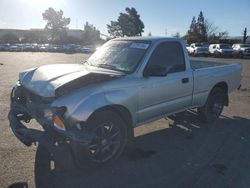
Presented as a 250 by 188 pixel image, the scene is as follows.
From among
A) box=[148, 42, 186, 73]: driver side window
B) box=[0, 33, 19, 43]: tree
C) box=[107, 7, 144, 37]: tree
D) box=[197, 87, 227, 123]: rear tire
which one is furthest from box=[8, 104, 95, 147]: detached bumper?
box=[0, 33, 19, 43]: tree

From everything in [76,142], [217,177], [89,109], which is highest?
[89,109]

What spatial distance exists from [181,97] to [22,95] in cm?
289


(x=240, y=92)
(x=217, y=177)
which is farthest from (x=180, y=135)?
(x=240, y=92)

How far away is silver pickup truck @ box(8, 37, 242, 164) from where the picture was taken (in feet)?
13.6

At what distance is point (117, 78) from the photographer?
15.6 feet

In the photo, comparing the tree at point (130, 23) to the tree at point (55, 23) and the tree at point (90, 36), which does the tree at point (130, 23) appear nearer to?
the tree at point (90, 36)

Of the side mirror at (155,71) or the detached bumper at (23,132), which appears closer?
the detached bumper at (23,132)

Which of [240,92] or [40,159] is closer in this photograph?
[40,159]

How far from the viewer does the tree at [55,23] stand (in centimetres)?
9494

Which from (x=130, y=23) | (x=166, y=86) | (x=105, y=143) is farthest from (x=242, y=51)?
(x=130, y=23)

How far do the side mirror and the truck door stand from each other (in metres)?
0.05

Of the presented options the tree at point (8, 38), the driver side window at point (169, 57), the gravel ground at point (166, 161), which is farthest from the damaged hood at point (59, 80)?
the tree at point (8, 38)

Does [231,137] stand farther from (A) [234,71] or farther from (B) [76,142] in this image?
(B) [76,142]

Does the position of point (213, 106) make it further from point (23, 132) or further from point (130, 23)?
point (130, 23)
